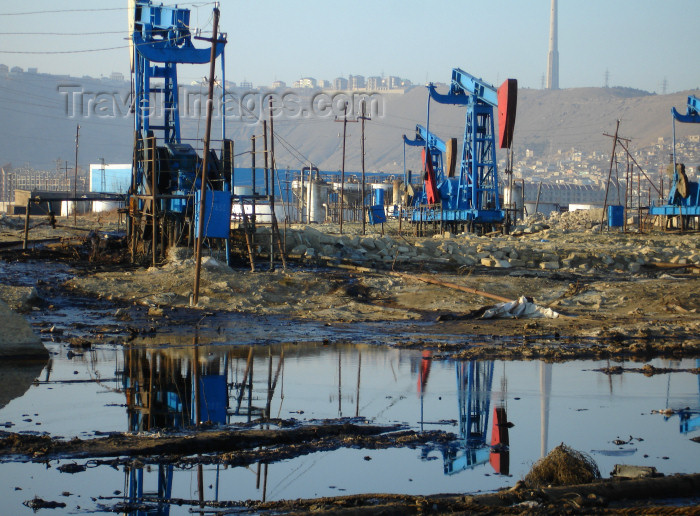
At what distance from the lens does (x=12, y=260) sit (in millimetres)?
23250

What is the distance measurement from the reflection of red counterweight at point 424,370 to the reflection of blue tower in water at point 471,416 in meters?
0.40

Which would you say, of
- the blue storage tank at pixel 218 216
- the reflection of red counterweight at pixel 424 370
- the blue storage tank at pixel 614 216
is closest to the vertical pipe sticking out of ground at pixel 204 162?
the blue storage tank at pixel 218 216

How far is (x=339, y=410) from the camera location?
9203 mm

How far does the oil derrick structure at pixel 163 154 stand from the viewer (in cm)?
2381

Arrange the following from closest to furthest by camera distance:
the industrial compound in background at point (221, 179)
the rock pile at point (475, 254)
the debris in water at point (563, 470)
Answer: the debris in water at point (563, 470) → the industrial compound in background at point (221, 179) → the rock pile at point (475, 254)

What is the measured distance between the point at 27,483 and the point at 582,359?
832 cm

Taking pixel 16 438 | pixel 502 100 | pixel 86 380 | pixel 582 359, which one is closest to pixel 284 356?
pixel 86 380

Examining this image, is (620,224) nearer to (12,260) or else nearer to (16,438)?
(12,260)

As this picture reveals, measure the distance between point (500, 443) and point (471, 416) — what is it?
1.12 metres

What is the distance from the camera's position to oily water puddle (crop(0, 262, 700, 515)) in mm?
6527

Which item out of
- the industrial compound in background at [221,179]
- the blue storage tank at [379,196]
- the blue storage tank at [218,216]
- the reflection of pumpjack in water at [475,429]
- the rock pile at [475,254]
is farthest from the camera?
the blue storage tank at [379,196]

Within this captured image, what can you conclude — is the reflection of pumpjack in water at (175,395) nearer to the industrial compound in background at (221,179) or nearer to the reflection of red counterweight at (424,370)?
the reflection of red counterweight at (424,370)

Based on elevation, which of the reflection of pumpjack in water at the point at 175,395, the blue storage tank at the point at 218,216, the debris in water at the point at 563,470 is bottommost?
the reflection of pumpjack in water at the point at 175,395

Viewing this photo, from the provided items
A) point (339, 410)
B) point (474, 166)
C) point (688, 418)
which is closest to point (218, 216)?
point (339, 410)
